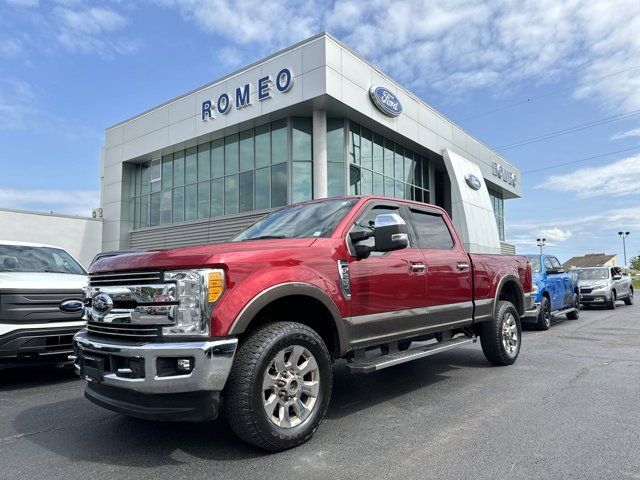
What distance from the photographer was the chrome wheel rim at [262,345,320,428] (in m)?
3.46

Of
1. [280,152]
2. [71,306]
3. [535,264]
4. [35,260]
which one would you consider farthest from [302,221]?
[280,152]

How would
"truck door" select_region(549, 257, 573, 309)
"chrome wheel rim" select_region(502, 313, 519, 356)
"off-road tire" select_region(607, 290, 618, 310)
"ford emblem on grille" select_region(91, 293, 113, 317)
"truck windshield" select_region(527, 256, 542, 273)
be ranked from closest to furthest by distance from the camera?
1. "ford emblem on grille" select_region(91, 293, 113, 317)
2. "chrome wheel rim" select_region(502, 313, 519, 356)
3. "truck windshield" select_region(527, 256, 542, 273)
4. "truck door" select_region(549, 257, 573, 309)
5. "off-road tire" select_region(607, 290, 618, 310)

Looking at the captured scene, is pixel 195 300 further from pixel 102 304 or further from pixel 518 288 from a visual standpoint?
pixel 518 288

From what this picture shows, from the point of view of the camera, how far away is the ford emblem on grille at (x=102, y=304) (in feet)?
11.9

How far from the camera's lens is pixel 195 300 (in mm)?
3240

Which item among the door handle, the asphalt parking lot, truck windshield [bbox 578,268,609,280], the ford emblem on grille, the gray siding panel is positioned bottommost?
the asphalt parking lot

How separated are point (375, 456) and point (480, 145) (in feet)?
94.5

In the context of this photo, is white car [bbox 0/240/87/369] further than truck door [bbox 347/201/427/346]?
Yes

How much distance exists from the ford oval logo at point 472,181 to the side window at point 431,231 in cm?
2012

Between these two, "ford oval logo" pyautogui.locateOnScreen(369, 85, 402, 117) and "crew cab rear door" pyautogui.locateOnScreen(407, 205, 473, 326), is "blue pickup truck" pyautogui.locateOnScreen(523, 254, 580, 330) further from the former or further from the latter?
"ford oval logo" pyautogui.locateOnScreen(369, 85, 402, 117)

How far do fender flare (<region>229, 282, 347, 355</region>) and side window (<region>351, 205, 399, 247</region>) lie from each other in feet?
2.55

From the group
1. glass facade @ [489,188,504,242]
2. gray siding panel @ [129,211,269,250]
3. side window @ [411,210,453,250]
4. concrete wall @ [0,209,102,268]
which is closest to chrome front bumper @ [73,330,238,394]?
side window @ [411,210,453,250]

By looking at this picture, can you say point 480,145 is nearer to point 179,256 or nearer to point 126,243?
point 126,243

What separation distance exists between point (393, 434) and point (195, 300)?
194cm
